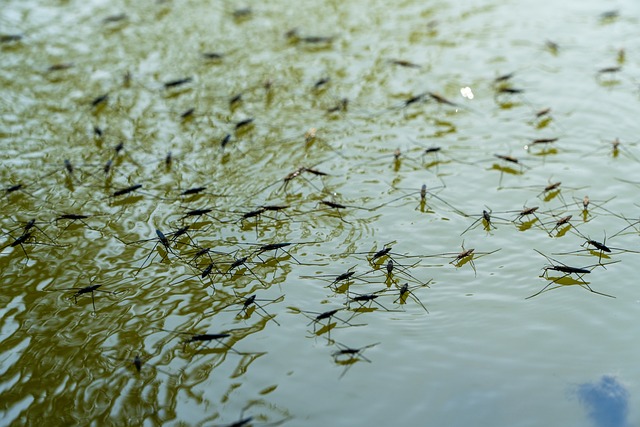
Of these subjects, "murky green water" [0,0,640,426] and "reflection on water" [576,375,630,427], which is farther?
"murky green water" [0,0,640,426]

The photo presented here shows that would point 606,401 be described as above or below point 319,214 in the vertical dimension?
below

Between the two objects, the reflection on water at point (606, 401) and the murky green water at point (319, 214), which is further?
the murky green water at point (319, 214)

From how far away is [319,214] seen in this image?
611cm

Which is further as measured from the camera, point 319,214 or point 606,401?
point 319,214

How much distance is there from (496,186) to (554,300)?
172 cm

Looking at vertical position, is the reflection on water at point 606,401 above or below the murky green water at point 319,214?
below

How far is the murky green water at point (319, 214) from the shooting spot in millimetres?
4406

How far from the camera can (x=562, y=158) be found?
22.2 feet

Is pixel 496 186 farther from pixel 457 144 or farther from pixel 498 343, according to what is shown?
pixel 498 343

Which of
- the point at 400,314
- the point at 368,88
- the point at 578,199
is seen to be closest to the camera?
the point at 400,314

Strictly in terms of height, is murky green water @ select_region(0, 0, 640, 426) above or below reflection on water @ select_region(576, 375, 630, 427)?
above

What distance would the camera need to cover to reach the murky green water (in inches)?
173

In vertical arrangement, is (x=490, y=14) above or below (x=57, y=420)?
above

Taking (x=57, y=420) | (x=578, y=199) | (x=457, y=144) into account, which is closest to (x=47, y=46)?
(x=457, y=144)
